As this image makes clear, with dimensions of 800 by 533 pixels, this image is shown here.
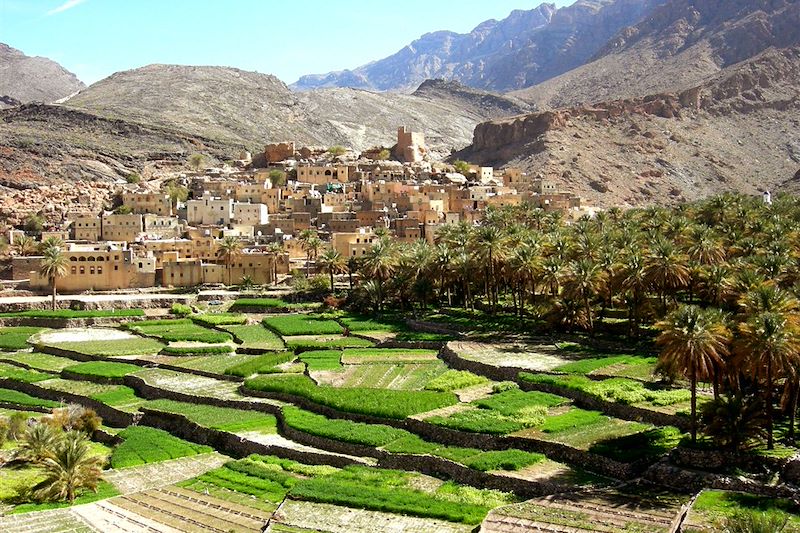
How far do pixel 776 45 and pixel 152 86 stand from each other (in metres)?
120

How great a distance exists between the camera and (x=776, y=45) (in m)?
187

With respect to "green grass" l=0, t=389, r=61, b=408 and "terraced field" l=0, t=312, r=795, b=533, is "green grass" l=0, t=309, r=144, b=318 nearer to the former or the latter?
"terraced field" l=0, t=312, r=795, b=533

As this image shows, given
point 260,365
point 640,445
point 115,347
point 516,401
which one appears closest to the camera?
point 640,445

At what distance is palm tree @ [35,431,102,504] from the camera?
111ft

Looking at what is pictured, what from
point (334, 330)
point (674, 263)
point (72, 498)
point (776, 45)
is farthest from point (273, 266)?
point (776, 45)

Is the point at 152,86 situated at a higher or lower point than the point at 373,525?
higher

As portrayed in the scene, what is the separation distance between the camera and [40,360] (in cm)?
5566

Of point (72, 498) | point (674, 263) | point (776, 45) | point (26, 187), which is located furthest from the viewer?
point (776, 45)

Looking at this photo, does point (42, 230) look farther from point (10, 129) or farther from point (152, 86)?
point (152, 86)

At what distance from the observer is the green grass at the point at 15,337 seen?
58625 millimetres

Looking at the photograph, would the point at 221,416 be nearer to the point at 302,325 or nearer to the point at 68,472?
the point at 68,472

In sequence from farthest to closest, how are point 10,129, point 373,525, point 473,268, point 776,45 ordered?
point 776,45 → point 10,129 → point 473,268 → point 373,525

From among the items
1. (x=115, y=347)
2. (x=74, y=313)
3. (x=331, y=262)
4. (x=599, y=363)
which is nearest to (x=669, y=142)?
(x=331, y=262)

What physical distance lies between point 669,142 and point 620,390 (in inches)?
4261
